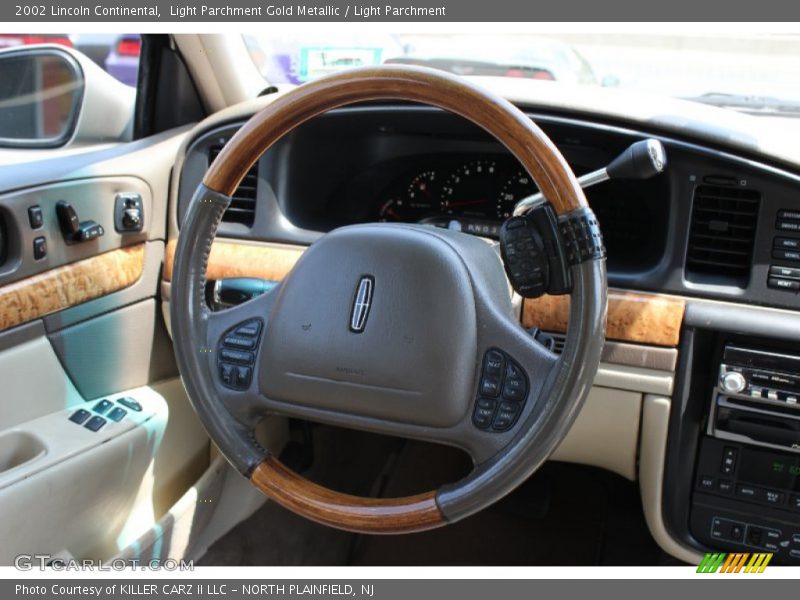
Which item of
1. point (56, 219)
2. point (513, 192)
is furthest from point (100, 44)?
point (513, 192)

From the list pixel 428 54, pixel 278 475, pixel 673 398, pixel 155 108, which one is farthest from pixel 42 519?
pixel 428 54

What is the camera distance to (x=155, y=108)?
2.19m

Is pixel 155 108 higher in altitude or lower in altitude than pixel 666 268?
higher

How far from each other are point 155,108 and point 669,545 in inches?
69.9

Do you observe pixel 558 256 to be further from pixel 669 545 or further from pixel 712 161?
pixel 669 545

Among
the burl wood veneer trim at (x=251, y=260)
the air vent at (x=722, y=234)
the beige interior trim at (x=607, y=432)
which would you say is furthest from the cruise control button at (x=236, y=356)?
the air vent at (x=722, y=234)

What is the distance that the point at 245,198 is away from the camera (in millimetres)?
1958

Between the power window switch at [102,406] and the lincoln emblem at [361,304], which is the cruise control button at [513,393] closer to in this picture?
the lincoln emblem at [361,304]

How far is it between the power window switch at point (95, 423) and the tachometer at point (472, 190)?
3.20ft

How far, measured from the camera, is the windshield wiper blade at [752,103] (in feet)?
5.88

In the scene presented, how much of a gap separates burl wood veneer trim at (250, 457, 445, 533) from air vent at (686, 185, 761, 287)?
0.83 meters

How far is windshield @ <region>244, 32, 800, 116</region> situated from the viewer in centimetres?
179

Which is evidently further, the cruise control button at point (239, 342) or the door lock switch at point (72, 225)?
the door lock switch at point (72, 225)

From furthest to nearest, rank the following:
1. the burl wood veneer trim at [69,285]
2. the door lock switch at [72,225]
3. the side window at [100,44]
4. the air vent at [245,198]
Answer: the side window at [100,44] < the air vent at [245,198] < the door lock switch at [72,225] < the burl wood veneer trim at [69,285]
